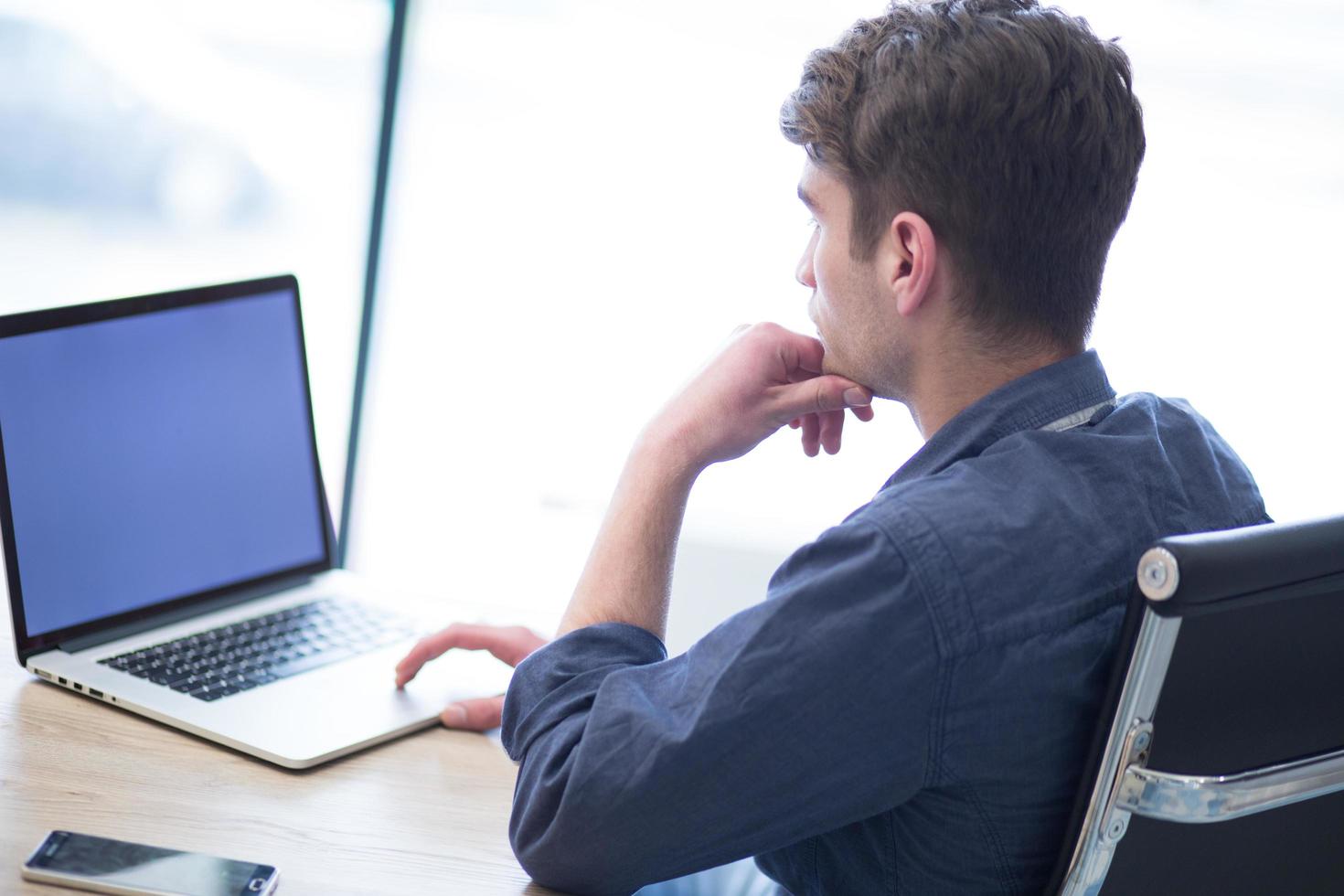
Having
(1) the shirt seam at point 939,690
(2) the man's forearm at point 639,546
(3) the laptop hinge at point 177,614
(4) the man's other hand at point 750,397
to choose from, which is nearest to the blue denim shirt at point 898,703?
(1) the shirt seam at point 939,690

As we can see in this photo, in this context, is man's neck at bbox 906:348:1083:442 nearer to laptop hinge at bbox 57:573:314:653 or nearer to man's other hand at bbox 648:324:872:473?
man's other hand at bbox 648:324:872:473

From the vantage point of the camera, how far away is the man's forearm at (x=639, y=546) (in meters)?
1.06

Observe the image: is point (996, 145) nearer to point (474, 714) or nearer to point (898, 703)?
point (898, 703)

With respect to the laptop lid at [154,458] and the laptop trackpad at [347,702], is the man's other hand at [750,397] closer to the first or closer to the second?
the laptop trackpad at [347,702]

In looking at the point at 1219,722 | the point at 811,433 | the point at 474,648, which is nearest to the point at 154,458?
the point at 474,648

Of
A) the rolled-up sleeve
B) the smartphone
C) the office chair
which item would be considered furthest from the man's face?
the smartphone

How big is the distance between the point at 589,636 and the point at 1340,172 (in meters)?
1.78

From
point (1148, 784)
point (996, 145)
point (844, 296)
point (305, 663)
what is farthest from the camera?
point (305, 663)

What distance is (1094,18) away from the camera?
7.19ft

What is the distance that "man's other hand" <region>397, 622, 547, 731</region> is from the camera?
3.78 ft

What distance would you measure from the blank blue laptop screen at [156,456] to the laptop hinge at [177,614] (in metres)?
0.02

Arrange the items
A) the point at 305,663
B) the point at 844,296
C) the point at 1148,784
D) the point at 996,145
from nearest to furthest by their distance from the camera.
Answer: the point at 1148,784, the point at 996,145, the point at 844,296, the point at 305,663

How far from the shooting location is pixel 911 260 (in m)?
1.00

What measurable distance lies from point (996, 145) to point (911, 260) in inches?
4.2
